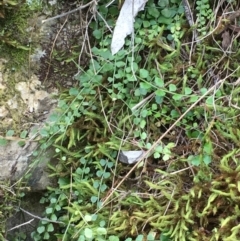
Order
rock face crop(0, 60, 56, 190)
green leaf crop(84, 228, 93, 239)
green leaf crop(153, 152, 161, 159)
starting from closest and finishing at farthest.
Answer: green leaf crop(84, 228, 93, 239)
green leaf crop(153, 152, 161, 159)
rock face crop(0, 60, 56, 190)

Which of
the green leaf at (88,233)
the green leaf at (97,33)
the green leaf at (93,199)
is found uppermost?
the green leaf at (97,33)

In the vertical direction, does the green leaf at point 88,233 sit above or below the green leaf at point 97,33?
below

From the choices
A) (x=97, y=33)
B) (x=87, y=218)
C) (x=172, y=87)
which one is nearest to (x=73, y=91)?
(x=97, y=33)

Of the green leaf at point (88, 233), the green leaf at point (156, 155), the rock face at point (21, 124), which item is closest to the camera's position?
the green leaf at point (88, 233)

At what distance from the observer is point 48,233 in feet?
6.02

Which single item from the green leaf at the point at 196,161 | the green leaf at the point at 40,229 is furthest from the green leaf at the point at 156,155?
the green leaf at the point at 40,229

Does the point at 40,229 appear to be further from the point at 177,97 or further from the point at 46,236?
the point at 177,97

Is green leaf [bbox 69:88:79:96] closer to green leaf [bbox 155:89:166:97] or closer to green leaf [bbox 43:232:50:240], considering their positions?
green leaf [bbox 155:89:166:97]

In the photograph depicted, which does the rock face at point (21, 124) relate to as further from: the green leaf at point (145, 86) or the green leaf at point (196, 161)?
the green leaf at point (196, 161)

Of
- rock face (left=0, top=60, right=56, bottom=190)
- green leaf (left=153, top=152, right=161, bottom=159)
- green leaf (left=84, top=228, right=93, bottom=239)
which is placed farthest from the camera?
rock face (left=0, top=60, right=56, bottom=190)

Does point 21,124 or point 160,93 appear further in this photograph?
point 21,124

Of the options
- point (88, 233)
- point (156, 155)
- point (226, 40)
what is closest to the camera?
point (88, 233)

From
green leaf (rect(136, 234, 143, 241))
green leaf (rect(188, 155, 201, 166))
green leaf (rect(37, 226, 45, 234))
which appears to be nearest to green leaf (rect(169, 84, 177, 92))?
green leaf (rect(188, 155, 201, 166))

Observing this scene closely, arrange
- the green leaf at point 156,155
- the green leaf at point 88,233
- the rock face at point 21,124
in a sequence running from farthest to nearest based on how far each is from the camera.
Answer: the rock face at point 21,124 → the green leaf at point 156,155 → the green leaf at point 88,233
